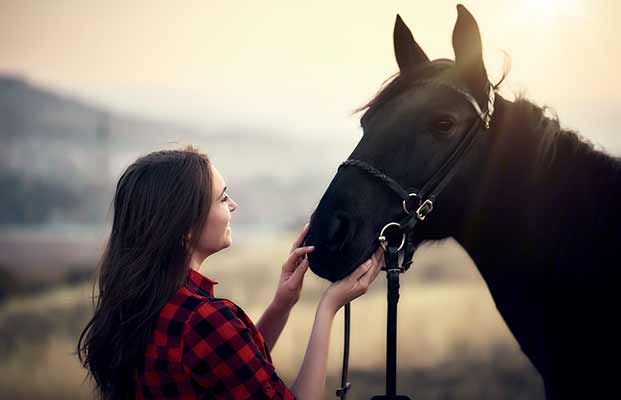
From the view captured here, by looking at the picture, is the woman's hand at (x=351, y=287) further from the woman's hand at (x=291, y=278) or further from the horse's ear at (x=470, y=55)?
the horse's ear at (x=470, y=55)

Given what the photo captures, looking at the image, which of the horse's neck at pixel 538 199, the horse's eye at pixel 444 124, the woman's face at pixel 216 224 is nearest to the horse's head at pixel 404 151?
the horse's eye at pixel 444 124

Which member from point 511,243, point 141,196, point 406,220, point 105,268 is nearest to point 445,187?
point 406,220

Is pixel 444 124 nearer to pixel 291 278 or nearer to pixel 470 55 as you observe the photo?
pixel 470 55

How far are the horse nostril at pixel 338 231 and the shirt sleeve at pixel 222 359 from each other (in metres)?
0.47

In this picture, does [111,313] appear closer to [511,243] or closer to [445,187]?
[445,187]

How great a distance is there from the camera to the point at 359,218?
1.73 metres

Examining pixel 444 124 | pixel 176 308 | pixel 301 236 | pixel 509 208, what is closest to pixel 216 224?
pixel 176 308

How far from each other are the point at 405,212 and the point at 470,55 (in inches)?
24.1

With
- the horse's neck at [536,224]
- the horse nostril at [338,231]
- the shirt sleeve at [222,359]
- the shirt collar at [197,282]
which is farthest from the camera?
the horse's neck at [536,224]

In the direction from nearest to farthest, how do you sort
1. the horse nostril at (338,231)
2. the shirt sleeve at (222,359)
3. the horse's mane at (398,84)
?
the shirt sleeve at (222,359) < the horse nostril at (338,231) < the horse's mane at (398,84)

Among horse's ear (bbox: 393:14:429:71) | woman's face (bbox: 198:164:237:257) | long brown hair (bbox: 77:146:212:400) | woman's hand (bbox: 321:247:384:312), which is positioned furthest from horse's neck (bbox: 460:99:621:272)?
long brown hair (bbox: 77:146:212:400)

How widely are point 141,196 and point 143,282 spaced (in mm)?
239

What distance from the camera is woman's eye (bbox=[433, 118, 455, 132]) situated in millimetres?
1829

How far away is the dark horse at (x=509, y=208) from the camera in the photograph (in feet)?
5.78
